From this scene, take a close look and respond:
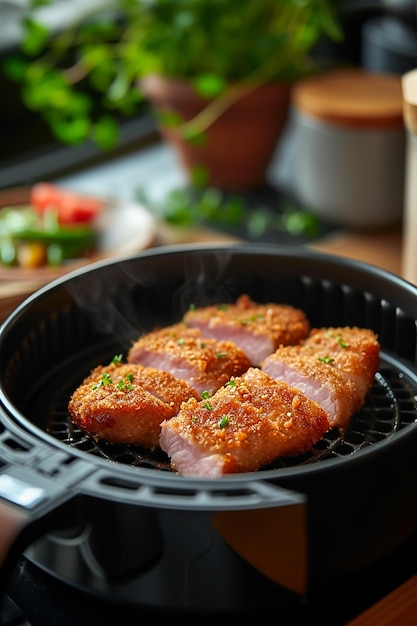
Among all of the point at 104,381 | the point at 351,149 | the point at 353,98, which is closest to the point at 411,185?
the point at 351,149

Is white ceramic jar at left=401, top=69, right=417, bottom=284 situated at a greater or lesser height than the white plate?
greater

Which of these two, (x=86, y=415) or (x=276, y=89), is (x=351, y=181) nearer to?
(x=276, y=89)

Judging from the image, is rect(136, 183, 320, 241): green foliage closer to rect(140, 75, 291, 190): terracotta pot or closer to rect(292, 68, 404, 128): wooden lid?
rect(140, 75, 291, 190): terracotta pot

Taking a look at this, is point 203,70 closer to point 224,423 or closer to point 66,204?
point 66,204

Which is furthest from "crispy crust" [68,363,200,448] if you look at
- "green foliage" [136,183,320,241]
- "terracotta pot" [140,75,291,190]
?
"terracotta pot" [140,75,291,190]

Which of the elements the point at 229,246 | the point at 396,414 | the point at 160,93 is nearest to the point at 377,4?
the point at 160,93

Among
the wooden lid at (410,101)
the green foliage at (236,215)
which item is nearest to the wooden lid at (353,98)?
the green foliage at (236,215)
